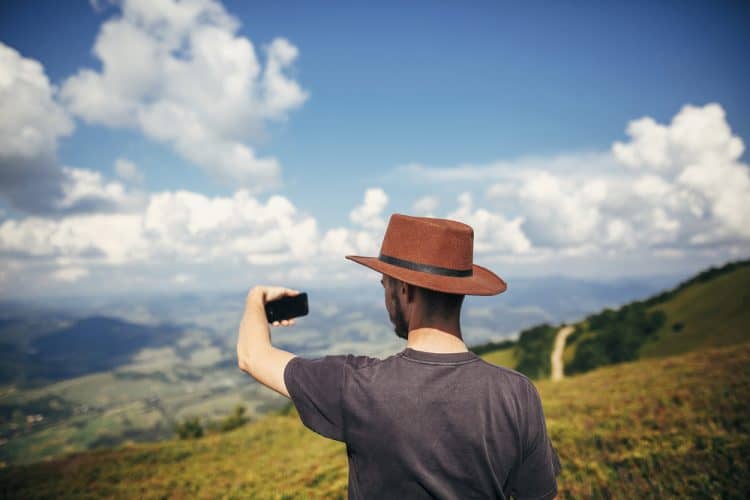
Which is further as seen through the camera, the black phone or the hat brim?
the black phone

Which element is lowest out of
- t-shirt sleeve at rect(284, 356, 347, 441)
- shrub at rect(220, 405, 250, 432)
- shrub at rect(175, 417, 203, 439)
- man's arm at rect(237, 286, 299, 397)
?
shrub at rect(220, 405, 250, 432)

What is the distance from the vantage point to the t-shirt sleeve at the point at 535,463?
2555mm

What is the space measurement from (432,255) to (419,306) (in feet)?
1.25

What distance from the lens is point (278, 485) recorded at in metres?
9.09

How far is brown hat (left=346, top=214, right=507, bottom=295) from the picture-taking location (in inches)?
101

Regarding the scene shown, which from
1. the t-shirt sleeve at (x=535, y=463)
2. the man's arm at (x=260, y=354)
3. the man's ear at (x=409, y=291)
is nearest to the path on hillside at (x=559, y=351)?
the t-shirt sleeve at (x=535, y=463)

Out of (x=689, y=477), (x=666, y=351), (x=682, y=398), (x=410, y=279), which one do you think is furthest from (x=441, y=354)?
(x=666, y=351)

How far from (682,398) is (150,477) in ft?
58.3

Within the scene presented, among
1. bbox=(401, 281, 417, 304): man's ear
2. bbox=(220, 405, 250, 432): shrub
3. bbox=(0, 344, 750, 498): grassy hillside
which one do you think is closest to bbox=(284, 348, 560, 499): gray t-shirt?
bbox=(401, 281, 417, 304): man's ear

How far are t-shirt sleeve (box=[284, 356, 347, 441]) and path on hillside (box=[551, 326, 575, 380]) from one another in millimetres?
53200

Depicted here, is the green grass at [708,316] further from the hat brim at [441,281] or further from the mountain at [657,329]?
the hat brim at [441,281]

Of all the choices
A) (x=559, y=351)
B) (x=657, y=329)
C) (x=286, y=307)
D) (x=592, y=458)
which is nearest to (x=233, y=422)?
(x=592, y=458)

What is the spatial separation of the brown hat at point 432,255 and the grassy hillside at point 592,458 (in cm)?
659

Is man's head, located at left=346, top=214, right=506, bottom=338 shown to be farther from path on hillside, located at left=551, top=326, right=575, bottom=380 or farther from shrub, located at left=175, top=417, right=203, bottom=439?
path on hillside, located at left=551, top=326, right=575, bottom=380
